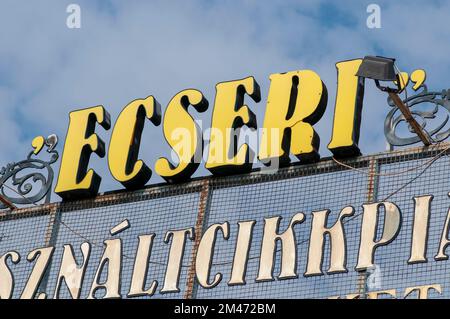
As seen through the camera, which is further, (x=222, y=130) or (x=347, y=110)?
(x=222, y=130)

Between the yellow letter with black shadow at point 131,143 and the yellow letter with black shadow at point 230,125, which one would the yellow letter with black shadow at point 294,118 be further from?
the yellow letter with black shadow at point 131,143

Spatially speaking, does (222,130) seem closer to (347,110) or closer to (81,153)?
(347,110)

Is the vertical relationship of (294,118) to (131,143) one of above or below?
below

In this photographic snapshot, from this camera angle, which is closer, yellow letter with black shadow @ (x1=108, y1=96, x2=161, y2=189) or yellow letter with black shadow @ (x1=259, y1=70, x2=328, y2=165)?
yellow letter with black shadow @ (x1=259, y1=70, x2=328, y2=165)

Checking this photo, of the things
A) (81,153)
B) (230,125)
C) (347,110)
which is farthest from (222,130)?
(81,153)

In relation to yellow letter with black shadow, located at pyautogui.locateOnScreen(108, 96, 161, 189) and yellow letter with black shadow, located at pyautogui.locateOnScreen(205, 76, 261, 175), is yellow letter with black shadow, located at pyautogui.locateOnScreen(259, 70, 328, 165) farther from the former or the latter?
yellow letter with black shadow, located at pyautogui.locateOnScreen(108, 96, 161, 189)

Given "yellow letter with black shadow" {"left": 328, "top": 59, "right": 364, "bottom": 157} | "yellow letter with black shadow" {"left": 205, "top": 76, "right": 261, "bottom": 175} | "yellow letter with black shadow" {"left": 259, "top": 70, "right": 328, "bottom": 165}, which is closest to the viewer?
"yellow letter with black shadow" {"left": 328, "top": 59, "right": 364, "bottom": 157}

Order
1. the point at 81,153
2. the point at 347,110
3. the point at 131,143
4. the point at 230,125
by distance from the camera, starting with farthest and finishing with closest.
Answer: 1. the point at 81,153
2. the point at 131,143
3. the point at 230,125
4. the point at 347,110

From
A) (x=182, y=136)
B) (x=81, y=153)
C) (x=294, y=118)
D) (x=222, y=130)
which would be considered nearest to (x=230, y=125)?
(x=222, y=130)

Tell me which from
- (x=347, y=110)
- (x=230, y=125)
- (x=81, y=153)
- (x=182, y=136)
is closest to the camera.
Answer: (x=347, y=110)

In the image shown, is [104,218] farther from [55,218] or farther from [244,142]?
[244,142]

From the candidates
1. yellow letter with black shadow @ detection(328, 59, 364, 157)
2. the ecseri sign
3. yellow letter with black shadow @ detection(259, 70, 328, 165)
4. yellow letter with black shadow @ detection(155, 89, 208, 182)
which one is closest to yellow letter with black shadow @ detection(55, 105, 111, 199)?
the ecseri sign
